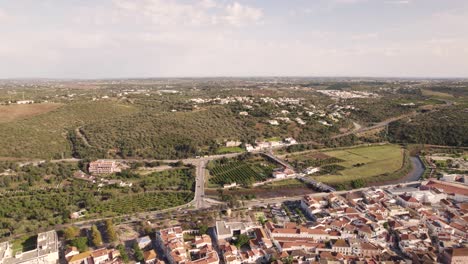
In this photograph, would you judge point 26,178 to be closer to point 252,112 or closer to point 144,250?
point 144,250

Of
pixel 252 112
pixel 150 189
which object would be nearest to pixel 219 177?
pixel 150 189

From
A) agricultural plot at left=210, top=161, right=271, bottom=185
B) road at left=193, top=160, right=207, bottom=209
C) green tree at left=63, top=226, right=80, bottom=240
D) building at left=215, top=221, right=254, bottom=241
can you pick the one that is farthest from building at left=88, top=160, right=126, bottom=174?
building at left=215, top=221, right=254, bottom=241

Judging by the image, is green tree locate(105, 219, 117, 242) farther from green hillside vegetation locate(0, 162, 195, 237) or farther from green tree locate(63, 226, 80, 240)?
green hillside vegetation locate(0, 162, 195, 237)

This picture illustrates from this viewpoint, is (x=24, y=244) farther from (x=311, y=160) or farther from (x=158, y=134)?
(x=311, y=160)

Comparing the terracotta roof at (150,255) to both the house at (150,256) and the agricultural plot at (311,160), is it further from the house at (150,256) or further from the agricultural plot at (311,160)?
the agricultural plot at (311,160)

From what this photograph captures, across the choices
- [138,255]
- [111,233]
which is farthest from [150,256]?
[111,233]

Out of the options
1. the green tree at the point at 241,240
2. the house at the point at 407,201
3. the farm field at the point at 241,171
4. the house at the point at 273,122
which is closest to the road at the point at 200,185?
the farm field at the point at 241,171
